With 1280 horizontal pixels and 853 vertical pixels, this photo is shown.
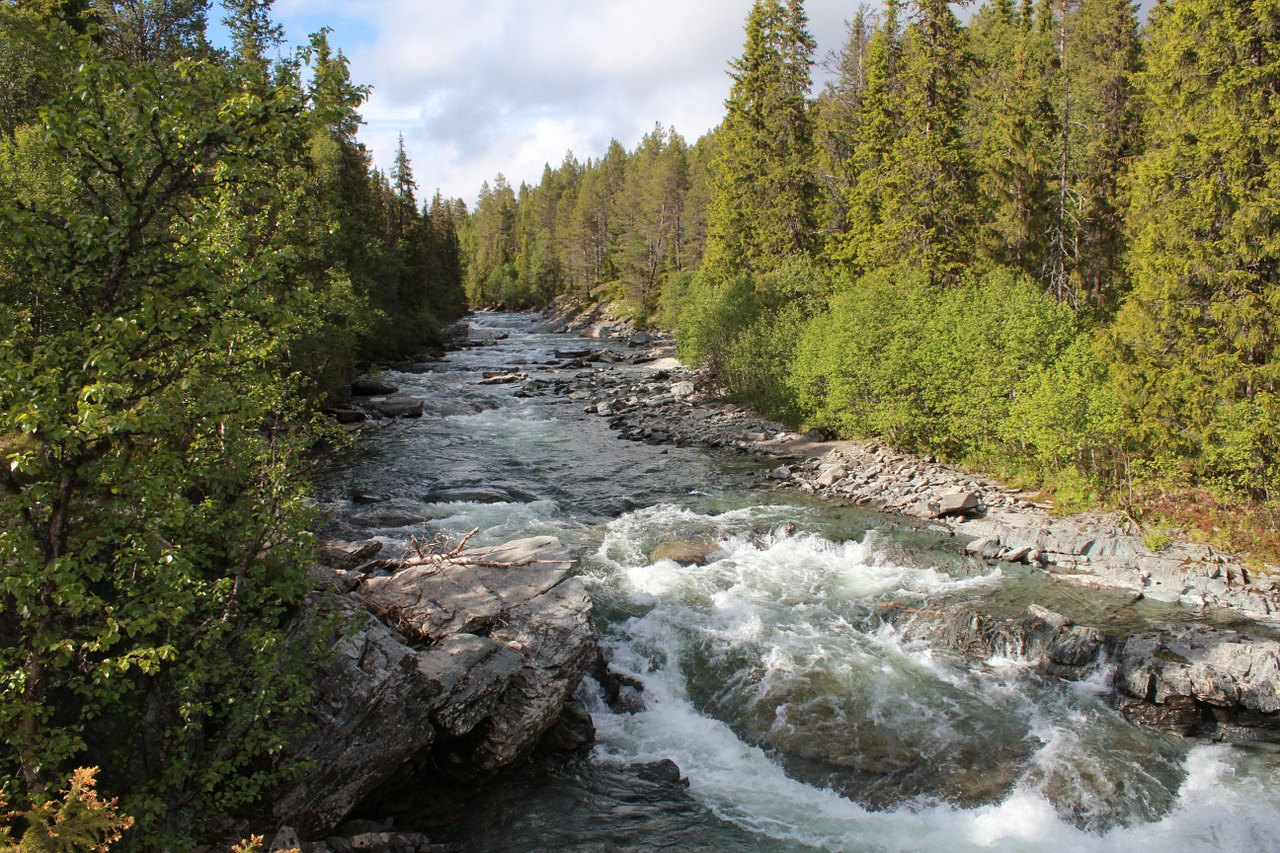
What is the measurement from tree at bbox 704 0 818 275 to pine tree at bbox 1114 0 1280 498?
792 inches

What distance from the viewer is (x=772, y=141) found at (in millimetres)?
37312

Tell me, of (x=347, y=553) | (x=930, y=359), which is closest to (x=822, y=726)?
(x=347, y=553)

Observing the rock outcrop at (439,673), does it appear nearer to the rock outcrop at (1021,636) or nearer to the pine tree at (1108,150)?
the rock outcrop at (1021,636)

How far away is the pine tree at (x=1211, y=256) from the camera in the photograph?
1434 cm

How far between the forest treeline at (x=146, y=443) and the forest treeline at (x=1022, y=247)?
673 inches

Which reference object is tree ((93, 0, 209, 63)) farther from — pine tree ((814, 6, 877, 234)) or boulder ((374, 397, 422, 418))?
pine tree ((814, 6, 877, 234))

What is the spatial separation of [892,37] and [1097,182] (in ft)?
36.8

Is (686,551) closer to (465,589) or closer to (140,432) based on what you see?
(465,589)

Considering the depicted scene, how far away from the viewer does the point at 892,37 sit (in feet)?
107

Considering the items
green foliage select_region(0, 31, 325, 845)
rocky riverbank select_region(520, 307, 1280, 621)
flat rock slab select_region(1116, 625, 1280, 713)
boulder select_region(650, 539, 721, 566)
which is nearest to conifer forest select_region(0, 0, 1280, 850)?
green foliage select_region(0, 31, 325, 845)

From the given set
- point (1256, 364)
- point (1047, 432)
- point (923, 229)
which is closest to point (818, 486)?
point (1047, 432)

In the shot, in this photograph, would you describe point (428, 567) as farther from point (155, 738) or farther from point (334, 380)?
point (334, 380)

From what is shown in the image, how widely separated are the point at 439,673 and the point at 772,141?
34799 mm

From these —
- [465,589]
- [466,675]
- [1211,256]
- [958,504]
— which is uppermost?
[1211,256]
